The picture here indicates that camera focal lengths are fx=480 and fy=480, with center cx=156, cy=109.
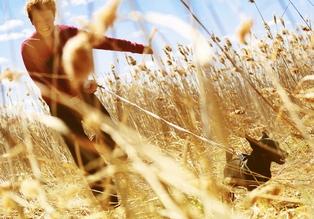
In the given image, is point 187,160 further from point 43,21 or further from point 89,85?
point 43,21

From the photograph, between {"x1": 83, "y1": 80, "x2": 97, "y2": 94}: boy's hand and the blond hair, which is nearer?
{"x1": 83, "y1": 80, "x2": 97, "y2": 94}: boy's hand

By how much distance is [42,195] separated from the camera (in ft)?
2.50

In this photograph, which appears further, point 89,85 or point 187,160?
point 187,160

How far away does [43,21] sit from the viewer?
2305 millimetres

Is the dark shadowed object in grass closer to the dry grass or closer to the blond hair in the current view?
the dry grass

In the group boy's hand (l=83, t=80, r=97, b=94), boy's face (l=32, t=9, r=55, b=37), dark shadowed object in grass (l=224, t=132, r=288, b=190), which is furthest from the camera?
boy's face (l=32, t=9, r=55, b=37)

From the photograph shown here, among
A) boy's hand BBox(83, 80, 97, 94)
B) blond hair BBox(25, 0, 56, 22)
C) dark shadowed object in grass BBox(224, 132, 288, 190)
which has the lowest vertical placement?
dark shadowed object in grass BBox(224, 132, 288, 190)

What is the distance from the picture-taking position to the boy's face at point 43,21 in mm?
2262

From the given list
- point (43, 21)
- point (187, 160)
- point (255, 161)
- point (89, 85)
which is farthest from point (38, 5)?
point (255, 161)

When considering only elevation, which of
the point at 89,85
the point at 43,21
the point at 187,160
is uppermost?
the point at 43,21

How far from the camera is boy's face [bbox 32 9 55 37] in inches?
89.0

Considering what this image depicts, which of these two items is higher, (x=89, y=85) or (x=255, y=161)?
(x=89, y=85)

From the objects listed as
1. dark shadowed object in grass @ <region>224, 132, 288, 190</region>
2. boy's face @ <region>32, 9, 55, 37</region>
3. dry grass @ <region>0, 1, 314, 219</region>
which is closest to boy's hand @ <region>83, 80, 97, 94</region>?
dry grass @ <region>0, 1, 314, 219</region>

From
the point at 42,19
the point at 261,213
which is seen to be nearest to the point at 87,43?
the point at 261,213
